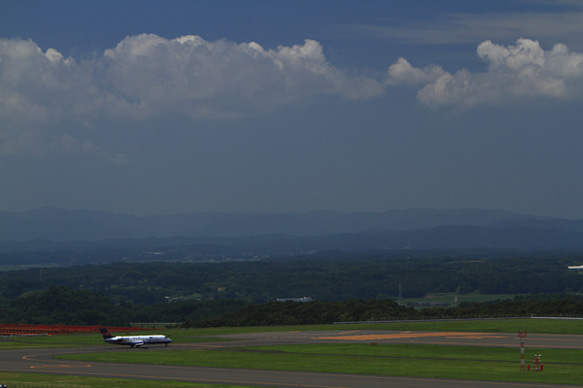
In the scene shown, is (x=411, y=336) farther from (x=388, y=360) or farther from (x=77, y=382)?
(x=77, y=382)

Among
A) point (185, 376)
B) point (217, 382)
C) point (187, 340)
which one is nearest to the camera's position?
point (217, 382)

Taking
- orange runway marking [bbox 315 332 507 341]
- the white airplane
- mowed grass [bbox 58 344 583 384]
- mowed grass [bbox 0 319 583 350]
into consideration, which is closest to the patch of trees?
mowed grass [bbox 0 319 583 350]

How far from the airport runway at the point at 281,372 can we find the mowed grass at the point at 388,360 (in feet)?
14.2

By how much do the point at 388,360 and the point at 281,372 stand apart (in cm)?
1703

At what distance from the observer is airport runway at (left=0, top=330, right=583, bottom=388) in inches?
3000

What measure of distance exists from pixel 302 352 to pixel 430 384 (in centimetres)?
3739

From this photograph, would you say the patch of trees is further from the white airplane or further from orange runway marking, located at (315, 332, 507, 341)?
the white airplane

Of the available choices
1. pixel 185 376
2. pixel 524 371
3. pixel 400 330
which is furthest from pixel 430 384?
pixel 400 330

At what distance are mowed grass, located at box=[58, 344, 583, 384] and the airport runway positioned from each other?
14.2 ft

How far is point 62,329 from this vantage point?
177m

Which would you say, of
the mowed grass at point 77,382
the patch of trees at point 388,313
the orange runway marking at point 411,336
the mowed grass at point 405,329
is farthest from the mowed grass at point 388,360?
the patch of trees at point 388,313

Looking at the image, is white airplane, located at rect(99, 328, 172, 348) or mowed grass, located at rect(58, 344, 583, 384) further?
white airplane, located at rect(99, 328, 172, 348)

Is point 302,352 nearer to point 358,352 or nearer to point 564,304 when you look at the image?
point 358,352

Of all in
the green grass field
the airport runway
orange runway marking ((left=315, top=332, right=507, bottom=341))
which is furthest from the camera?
orange runway marking ((left=315, top=332, right=507, bottom=341))
